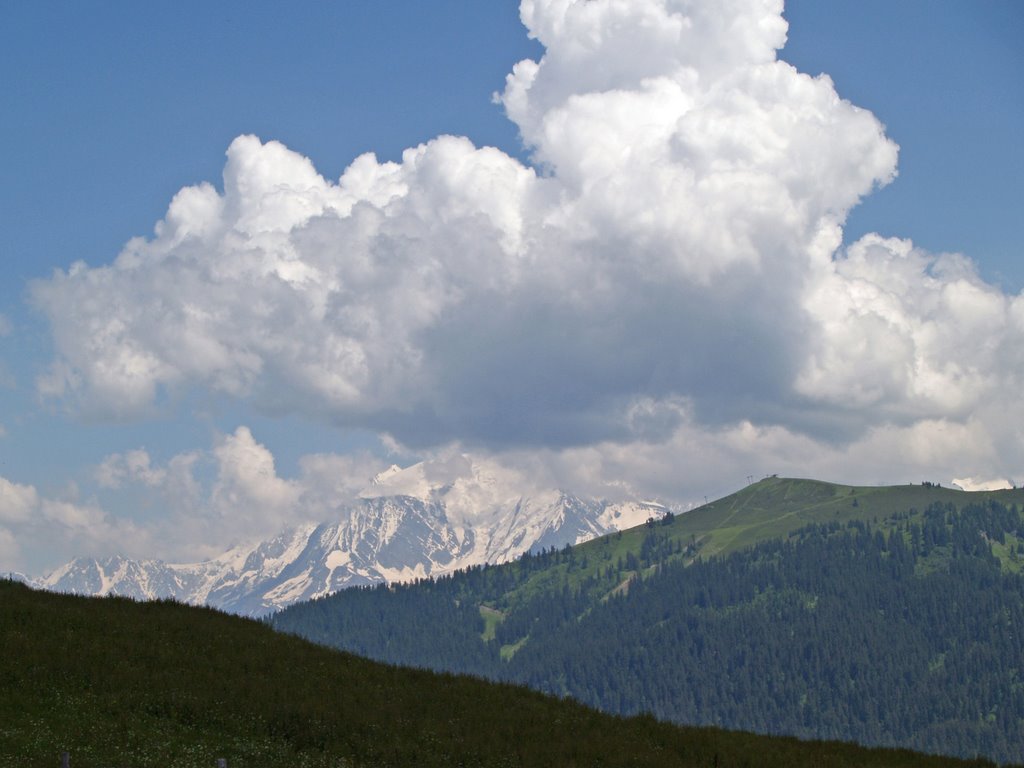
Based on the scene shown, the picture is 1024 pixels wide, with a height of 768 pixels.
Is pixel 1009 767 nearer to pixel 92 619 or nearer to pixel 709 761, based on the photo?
pixel 709 761

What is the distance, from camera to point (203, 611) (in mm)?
65125

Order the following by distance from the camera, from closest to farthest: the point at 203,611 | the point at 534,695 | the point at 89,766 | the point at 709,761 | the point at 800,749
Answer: the point at 89,766 < the point at 709,761 < the point at 800,749 < the point at 534,695 < the point at 203,611

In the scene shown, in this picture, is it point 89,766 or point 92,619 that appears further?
point 92,619

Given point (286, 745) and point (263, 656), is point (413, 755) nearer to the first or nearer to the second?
point (286, 745)

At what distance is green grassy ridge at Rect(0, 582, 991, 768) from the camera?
4469 cm

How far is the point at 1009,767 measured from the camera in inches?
2032

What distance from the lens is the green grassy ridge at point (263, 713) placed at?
147 ft

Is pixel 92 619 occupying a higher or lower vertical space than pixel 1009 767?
higher

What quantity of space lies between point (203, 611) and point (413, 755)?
21.7 metres

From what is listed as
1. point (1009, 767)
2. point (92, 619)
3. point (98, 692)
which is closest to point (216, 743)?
point (98, 692)

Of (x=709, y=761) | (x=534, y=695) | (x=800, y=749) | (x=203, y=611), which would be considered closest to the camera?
(x=709, y=761)

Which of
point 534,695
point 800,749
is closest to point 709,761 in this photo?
point 800,749

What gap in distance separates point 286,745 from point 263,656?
10442 millimetres

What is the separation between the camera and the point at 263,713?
162ft
